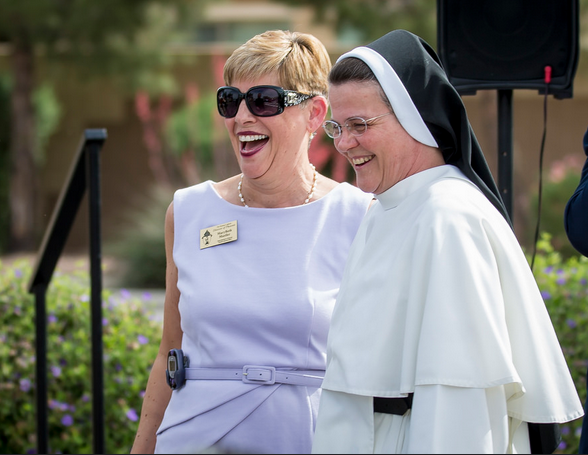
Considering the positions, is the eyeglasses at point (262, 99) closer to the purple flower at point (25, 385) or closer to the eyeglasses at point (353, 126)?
the eyeglasses at point (353, 126)

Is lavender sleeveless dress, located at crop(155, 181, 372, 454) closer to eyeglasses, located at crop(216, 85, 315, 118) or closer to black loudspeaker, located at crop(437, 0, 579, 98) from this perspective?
eyeglasses, located at crop(216, 85, 315, 118)

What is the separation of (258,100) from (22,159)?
47.6ft

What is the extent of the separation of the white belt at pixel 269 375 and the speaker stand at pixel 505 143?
122 centimetres

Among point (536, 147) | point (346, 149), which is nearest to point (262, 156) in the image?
point (346, 149)

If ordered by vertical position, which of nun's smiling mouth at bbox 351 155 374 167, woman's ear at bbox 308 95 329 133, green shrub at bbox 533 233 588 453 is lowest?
green shrub at bbox 533 233 588 453

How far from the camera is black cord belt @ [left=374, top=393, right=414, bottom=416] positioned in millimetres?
1730

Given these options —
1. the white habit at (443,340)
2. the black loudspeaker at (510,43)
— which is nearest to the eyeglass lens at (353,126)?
the white habit at (443,340)

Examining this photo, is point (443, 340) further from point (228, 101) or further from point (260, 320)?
point (228, 101)

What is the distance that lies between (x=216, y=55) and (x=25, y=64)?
4.37 meters

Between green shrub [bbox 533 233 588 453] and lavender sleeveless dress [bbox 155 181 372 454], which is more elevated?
lavender sleeveless dress [bbox 155 181 372 454]

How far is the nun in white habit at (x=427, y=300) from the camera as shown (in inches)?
62.6

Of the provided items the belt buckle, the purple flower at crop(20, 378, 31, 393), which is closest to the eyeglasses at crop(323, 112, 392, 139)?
the belt buckle

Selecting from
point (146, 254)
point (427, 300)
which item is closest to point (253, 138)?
point (427, 300)

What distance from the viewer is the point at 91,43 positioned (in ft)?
47.7
